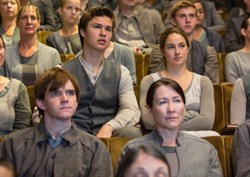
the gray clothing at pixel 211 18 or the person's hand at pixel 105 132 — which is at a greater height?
the gray clothing at pixel 211 18

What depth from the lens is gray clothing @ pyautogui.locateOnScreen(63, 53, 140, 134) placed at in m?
1.84

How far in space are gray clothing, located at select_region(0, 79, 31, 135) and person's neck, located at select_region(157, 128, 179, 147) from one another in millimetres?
464

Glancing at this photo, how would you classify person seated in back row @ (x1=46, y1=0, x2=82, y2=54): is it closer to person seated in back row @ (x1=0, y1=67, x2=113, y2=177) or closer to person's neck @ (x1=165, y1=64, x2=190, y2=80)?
person's neck @ (x1=165, y1=64, x2=190, y2=80)

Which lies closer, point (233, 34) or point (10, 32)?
point (10, 32)

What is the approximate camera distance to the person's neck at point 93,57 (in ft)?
6.22

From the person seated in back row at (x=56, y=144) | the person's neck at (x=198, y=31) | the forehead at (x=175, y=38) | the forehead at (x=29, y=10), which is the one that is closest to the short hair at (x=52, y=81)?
the person seated in back row at (x=56, y=144)

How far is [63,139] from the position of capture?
4.89 ft

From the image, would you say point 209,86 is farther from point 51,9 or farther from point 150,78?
point 51,9

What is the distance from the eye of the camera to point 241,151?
1595 millimetres

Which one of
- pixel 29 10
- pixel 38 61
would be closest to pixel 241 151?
pixel 38 61

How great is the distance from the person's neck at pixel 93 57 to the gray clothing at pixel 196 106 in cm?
15

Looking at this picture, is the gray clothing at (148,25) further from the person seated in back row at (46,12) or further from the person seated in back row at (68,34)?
the person seated in back row at (46,12)

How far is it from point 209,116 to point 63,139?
0.56 m

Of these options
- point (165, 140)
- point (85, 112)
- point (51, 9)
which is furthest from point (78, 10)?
point (165, 140)
